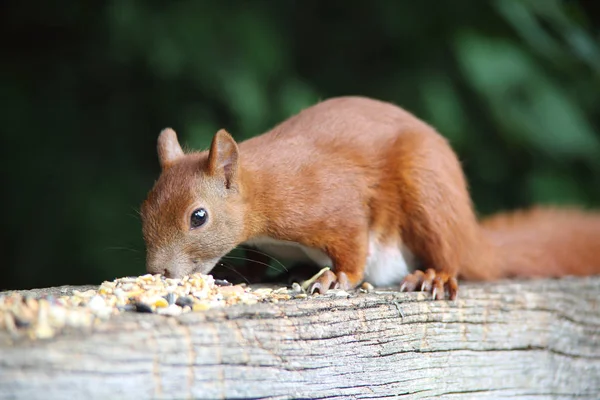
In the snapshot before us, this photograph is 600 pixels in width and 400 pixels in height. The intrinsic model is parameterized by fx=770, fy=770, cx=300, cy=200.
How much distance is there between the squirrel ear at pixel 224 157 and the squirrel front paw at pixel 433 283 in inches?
19.4

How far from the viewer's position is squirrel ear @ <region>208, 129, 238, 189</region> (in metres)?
1.75

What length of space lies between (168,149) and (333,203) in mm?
435

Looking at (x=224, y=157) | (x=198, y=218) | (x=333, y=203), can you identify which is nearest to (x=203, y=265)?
(x=198, y=218)

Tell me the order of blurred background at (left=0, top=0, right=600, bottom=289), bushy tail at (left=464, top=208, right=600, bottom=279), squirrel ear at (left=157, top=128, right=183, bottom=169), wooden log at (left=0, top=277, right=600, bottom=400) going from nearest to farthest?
wooden log at (left=0, top=277, right=600, bottom=400) → squirrel ear at (left=157, top=128, right=183, bottom=169) → bushy tail at (left=464, top=208, right=600, bottom=279) → blurred background at (left=0, top=0, right=600, bottom=289)

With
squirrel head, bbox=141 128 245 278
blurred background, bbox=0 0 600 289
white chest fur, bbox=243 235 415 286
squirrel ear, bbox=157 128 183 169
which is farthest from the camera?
blurred background, bbox=0 0 600 289

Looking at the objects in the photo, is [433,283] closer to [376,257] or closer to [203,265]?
[376,257]

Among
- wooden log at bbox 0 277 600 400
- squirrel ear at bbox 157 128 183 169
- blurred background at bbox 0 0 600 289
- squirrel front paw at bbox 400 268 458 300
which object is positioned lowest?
wooden log at bbox 0 277 600 400

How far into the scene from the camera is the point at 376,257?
205 centimetres

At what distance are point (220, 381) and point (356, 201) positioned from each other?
2.76 ft

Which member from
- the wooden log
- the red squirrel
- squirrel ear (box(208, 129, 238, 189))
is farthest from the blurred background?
the wooden log

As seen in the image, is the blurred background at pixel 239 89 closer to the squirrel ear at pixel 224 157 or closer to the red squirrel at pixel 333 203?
the red squirrel at pixel 333 203

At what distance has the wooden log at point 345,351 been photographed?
104 centimetres

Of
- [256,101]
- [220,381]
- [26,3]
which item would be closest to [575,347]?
[220,381]

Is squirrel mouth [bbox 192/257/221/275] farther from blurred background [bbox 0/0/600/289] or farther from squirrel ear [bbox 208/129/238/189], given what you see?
blurred background [bbox 0/0/600/289]
